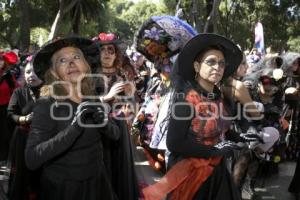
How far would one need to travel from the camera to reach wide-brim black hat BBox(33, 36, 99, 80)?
291cm

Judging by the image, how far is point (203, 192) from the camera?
11.1ft

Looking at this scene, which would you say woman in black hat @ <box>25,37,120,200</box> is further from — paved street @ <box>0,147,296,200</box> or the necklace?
paved street @ <box>0,147,296,200</box>

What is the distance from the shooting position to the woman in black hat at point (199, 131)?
324 cm

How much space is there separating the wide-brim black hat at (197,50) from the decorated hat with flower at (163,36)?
91 centimetres

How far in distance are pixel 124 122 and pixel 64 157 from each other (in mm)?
1174

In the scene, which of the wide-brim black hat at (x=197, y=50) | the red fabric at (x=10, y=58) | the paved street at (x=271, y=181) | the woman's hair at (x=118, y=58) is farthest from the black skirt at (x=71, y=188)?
the red fabric at (x=10, y=58)

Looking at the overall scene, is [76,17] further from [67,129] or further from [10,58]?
[67,129]

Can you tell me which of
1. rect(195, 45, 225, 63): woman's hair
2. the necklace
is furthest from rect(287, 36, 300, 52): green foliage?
rect(195, 45, 225, 63): woman's hair

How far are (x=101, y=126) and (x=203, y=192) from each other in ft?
3.42

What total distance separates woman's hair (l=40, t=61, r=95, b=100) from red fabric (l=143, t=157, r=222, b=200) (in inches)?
31.7

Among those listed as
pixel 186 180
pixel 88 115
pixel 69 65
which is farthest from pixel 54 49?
pixel 186 180

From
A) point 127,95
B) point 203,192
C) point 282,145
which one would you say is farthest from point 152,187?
point 282,145

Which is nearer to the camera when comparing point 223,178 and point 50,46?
point 50,46

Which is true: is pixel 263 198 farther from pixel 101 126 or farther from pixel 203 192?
pixel 101 126
